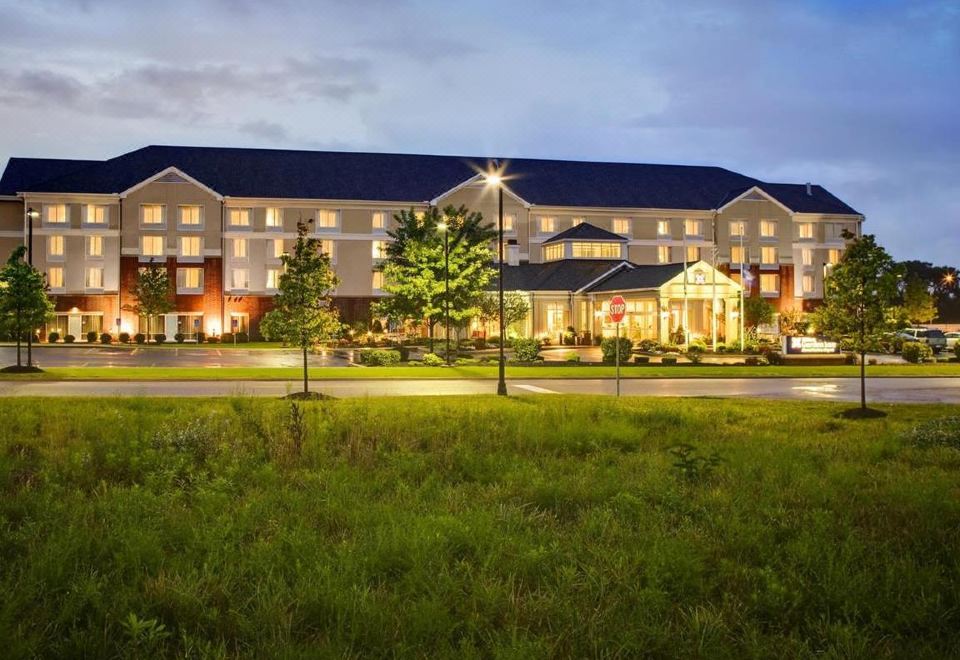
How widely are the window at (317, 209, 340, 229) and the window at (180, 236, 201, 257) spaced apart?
9.70 meters

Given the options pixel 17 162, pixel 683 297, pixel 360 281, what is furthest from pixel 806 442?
pixel 17 162

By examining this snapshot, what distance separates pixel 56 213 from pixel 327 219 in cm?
2072

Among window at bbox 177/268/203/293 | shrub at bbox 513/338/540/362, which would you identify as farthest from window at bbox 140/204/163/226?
shrub at bbox 513/338/540/362

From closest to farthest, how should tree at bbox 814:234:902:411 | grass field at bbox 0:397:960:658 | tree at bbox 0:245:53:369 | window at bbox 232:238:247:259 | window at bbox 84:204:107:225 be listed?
grass field at bbox 0:397:960:658 → tree at bbox 814:234:902:411 → tree at bbox 0:245:53:369 → window at bbox 84:204:107:225 → window at bbox 232:238:247:259

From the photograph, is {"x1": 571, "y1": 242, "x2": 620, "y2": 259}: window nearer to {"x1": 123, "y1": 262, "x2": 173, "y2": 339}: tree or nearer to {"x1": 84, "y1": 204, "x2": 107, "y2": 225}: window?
{"x1": 123, "y1": 262, "x2": 173, "y2": 339}: tree

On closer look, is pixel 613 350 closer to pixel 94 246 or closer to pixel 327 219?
pixel 327 219

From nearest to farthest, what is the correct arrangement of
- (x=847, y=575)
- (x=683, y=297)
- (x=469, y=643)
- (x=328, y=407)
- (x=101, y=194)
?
1. (x=469, y=643)
2. (x=847, y=575)
3. (x=328, y=407)
4. (x=683, y=297)
5. (x=101, y=194)

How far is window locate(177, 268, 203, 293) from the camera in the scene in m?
67.4

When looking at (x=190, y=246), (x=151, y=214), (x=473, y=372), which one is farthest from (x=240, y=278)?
(x=473, y=372)

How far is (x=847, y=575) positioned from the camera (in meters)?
6.03

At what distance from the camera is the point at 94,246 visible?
218ft

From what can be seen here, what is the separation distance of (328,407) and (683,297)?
3962 centimetres

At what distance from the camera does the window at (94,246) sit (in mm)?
66438

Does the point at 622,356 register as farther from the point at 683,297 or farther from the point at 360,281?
the point at 360,281
